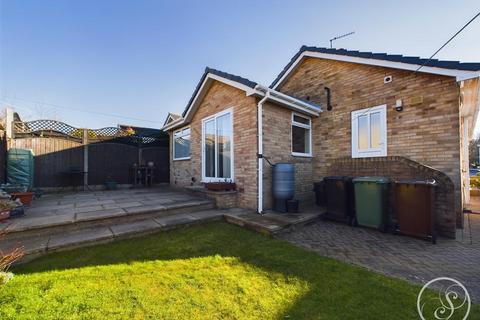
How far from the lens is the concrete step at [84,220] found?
3.96 m

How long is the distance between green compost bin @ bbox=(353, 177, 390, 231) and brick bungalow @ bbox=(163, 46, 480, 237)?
114 cm

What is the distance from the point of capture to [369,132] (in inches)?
260

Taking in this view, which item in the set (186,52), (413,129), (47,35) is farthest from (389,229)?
(47,35)

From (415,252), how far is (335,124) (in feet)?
15.2

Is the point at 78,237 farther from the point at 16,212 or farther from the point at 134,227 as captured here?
the point at 16,212

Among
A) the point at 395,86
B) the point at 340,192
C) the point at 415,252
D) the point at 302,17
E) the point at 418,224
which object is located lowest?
the point at 415,252

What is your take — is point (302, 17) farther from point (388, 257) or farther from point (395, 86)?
point (388, 257)

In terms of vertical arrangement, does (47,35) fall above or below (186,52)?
below

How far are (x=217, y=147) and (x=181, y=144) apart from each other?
11.8ft

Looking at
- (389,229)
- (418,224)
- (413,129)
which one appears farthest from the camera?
(413,129)

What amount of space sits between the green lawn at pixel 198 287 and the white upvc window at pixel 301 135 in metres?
4.38

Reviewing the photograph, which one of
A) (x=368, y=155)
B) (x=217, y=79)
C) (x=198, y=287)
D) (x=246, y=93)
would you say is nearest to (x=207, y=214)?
(x=198, y=287)

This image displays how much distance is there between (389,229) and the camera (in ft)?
16.9

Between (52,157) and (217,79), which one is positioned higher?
(217,79)
